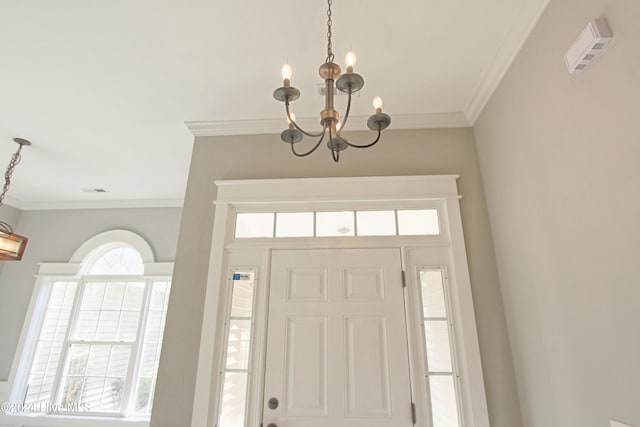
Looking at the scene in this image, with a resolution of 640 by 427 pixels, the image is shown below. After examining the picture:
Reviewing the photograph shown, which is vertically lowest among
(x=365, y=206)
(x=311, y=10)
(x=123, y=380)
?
(x=123, y=380)

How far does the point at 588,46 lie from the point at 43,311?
5611 mm

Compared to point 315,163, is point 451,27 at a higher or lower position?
higher

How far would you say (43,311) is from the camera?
13.1ft

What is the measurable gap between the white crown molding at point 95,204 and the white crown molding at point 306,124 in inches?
77.2

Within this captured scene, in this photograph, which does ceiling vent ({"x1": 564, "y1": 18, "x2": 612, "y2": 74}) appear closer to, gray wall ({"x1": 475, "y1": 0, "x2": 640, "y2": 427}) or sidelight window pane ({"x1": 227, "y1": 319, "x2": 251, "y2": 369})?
gray wall ({"x1": 475, "y1": 0, "x2": 640, "y2": 427})

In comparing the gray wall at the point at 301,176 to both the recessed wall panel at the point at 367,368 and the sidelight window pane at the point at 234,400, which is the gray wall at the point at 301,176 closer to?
the sidelight window pane at the point at 234,400

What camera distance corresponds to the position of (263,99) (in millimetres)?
2312

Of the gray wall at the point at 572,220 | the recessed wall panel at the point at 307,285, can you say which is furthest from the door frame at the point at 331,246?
the gray wall at the point at 572,220

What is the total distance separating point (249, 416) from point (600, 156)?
88.9 inches

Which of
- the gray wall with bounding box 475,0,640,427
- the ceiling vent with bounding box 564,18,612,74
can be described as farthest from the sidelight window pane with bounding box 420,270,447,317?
the ceiling vent with bounding box 564,18,612,74

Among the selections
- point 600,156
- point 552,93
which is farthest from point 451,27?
point 600,156

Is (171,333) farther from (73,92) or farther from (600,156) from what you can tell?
(600,156)

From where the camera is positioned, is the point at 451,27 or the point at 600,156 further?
the point at 451,27

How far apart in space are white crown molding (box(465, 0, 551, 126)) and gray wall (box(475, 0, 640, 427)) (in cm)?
5
